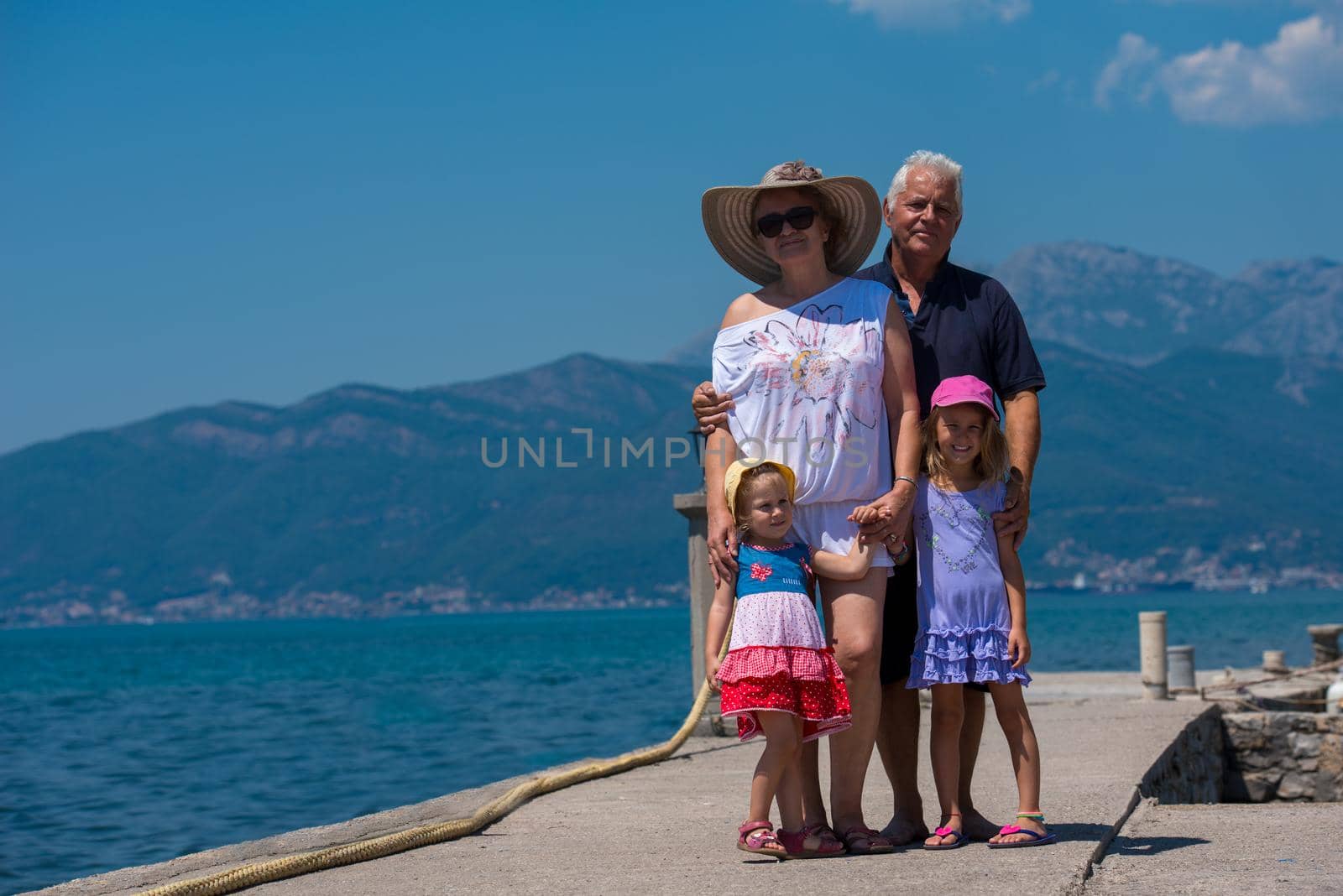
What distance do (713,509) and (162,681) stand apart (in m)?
57.8

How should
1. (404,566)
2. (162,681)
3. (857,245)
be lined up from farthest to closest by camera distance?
(404,566)
(162,681)
(857,245)

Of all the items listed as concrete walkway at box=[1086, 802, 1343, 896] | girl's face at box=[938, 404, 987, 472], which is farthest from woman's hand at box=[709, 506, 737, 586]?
concrete walkway at box=[1086, 802, 1343, 896]

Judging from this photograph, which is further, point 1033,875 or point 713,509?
point 713,509

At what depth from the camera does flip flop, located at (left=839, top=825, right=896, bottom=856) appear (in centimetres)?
416

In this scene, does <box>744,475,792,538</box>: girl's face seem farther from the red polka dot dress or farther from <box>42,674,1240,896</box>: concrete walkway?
<box>42,674,1240,896</box>: concrete walkway

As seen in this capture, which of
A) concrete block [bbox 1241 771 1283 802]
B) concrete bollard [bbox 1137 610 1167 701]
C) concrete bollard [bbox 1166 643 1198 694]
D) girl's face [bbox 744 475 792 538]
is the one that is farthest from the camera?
concrete bollard [bbox 1166 643 1198 694]

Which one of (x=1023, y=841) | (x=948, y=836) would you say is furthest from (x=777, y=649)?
(x=1023, y=841)

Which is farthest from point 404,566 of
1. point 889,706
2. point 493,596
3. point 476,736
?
point 889,706

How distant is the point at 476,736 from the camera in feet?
91.5

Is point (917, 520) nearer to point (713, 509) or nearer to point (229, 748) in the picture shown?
point (713, 509)

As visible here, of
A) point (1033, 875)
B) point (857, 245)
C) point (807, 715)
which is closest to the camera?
point (1033, 875)

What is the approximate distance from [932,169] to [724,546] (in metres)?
1.24

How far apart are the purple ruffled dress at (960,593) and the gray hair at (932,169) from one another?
2.87 feet

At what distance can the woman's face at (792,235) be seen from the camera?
14.1 feet
